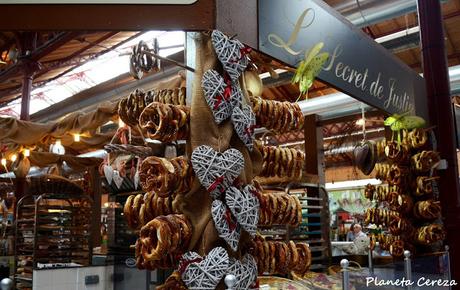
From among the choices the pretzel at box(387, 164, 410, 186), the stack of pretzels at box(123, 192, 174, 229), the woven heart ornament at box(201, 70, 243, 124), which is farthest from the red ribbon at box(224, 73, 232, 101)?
the pretzel at box(387, 164, 410, 186)

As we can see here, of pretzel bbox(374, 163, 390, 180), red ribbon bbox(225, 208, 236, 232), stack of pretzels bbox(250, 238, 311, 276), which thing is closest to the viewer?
red ribbon bbox(225, 208, 236, 232)

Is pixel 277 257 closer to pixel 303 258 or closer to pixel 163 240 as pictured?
pixel 303 258

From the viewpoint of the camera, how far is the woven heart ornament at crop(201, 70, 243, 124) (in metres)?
2.28

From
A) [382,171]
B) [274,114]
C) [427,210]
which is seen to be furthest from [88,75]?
[274,114]

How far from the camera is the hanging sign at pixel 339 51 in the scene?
2.75m

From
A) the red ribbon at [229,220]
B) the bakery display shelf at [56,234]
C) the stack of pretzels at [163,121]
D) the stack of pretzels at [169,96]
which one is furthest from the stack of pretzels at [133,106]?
the bakery display shelf at [56,234]

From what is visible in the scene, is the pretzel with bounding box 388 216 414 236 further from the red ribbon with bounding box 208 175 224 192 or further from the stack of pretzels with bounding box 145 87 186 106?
the red ribbon with bounding box 208 175 224 192

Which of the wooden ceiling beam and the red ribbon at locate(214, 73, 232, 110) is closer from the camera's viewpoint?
the red ribbon at locate(214, 73, 232, 110)

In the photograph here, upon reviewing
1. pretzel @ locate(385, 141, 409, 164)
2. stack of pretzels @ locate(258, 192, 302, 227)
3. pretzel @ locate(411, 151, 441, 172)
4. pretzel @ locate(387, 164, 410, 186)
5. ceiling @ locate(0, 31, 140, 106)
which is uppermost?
ceiling @ locate(0, 31, 140, 106)

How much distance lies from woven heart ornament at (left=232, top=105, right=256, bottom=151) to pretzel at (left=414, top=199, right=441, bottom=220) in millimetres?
3093

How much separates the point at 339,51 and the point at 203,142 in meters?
1.58

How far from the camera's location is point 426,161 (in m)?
4.89

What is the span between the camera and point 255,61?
118 inches

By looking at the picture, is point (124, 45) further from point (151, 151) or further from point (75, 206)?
point (151, 151)
